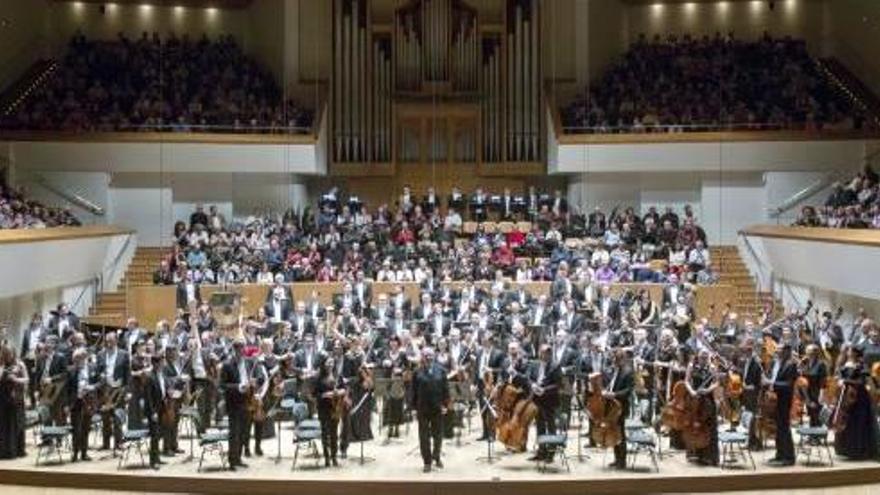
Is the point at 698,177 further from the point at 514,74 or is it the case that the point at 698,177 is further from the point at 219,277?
the point at 219,277

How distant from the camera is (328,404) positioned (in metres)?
12.7

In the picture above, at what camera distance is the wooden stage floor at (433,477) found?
39.3ft

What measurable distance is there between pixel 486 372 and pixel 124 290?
10542 mm

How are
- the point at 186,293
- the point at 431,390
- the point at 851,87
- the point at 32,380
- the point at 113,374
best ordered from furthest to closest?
the point at 851,87
the point at 186,293
the point at 32,380
the point at 113,374
the point at 431,390

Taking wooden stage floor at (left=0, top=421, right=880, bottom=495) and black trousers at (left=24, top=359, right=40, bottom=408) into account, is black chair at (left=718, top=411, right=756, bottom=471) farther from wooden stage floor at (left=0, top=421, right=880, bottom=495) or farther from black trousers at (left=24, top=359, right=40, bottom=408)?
black trousers at (left=24, top=359, right=40, bottom=408)

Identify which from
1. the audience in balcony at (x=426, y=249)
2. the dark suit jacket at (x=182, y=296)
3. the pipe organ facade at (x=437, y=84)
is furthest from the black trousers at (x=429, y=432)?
the pipe organ facade at (x=437, y=84)

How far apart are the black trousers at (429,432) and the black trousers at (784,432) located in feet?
11.7

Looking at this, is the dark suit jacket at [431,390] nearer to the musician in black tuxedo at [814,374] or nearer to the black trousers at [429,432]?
the black trousers at [429,432]

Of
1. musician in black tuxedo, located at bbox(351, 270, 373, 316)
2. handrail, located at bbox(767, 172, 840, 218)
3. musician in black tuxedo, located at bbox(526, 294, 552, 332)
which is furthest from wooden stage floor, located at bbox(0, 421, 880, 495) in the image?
handrail, located at bbox(767, 172, 840, 218)

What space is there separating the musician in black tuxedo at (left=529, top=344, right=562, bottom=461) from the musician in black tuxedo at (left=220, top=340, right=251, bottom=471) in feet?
10.1

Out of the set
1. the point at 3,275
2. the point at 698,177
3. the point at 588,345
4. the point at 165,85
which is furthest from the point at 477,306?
the point at 165,85

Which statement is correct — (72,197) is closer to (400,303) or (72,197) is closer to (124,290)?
(124,290)

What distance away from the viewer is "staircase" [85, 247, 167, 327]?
20969mm

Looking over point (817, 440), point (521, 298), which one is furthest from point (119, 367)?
point (817, 440)
